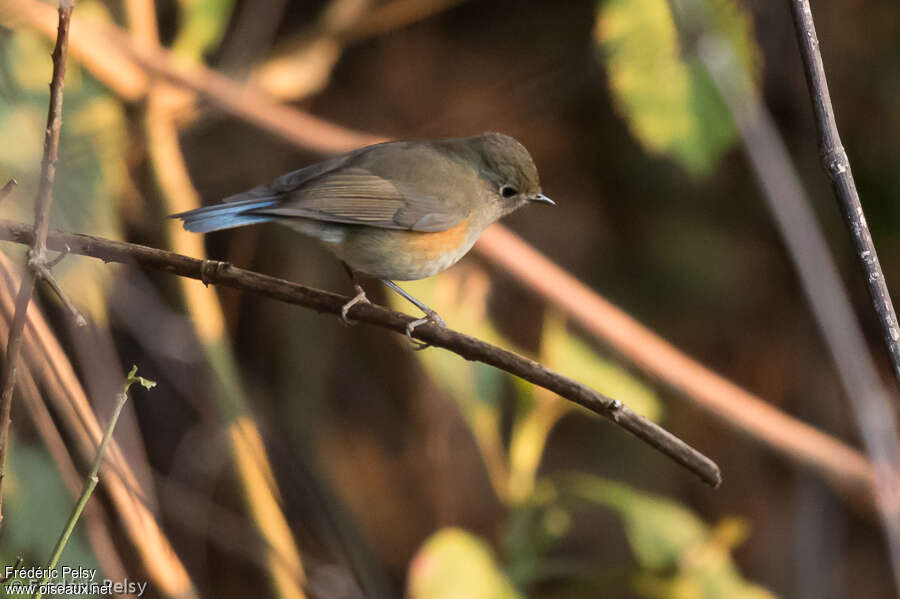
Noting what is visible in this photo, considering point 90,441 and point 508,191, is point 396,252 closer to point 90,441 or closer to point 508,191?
point 508,191

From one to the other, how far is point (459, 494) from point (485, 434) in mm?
1304

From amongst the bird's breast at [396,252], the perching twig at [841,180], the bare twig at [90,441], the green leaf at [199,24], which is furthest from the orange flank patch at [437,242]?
the green leaf at [199,24]

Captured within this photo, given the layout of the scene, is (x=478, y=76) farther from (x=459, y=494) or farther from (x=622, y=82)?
(x=459, y=494)

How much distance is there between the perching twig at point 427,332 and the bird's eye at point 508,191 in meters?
1.05

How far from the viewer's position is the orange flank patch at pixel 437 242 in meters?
2.37

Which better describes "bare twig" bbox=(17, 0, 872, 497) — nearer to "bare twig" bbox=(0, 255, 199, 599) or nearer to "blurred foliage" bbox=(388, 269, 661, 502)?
"blurred foliage" bbox=(388, 269, 661, 502)

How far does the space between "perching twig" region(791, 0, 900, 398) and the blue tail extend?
122 centimetres

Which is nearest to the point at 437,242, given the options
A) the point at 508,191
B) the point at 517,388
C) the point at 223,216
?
the point at 508,191

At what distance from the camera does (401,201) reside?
2432mm

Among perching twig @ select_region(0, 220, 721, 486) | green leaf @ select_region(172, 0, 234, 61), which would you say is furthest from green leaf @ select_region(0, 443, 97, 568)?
green leaf @ select_region(172, 0, 234, 61)

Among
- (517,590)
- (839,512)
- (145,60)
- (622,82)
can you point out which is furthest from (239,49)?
(839,512)

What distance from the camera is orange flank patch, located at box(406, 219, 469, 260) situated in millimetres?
2369

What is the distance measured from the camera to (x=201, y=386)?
11.6 feet

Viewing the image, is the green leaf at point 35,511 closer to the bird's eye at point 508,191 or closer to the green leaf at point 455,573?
the green leaf at point 455,573
